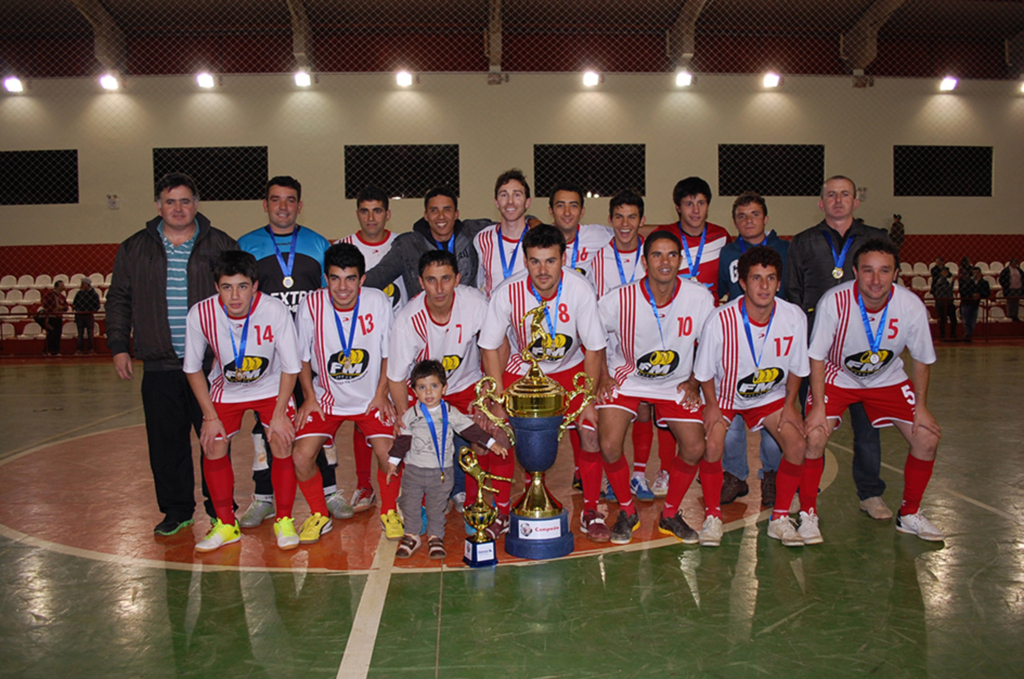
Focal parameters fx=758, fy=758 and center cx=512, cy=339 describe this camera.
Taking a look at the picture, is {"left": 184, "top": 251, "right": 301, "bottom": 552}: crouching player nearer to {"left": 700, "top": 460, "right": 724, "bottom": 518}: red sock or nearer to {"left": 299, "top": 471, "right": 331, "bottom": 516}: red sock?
{"left": 299, "top": 471, "right": 331, "bottom": 516}: red sock

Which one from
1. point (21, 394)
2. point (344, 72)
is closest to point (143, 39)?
point (344, 72)

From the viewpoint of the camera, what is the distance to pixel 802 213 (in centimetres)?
1817

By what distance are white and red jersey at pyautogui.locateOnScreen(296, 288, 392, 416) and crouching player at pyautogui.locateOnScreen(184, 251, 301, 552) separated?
0.66 feet

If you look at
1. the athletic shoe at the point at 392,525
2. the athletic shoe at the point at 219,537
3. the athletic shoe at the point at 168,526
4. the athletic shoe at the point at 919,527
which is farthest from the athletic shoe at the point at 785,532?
the athletic shoe at the point at 168,526

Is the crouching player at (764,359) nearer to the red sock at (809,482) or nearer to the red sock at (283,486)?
the red sock at (809,482)

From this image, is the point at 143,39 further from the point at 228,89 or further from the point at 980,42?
the point at 980,42

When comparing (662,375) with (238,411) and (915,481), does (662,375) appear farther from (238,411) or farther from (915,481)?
(238,411)

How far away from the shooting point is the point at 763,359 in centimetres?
454

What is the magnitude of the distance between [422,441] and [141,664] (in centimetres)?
181

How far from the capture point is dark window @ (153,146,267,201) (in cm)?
1733

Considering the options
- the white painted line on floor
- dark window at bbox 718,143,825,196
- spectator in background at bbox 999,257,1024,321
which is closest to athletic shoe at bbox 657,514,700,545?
the white painted line on floor

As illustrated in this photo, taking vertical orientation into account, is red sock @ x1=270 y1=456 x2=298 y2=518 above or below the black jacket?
below

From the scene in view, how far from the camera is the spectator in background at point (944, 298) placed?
1650cm

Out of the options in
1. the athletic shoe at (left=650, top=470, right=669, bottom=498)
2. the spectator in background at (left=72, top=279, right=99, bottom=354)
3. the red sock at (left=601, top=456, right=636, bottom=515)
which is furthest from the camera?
the spectator in background at (left=72, top=279, right=99, bottom=354)
